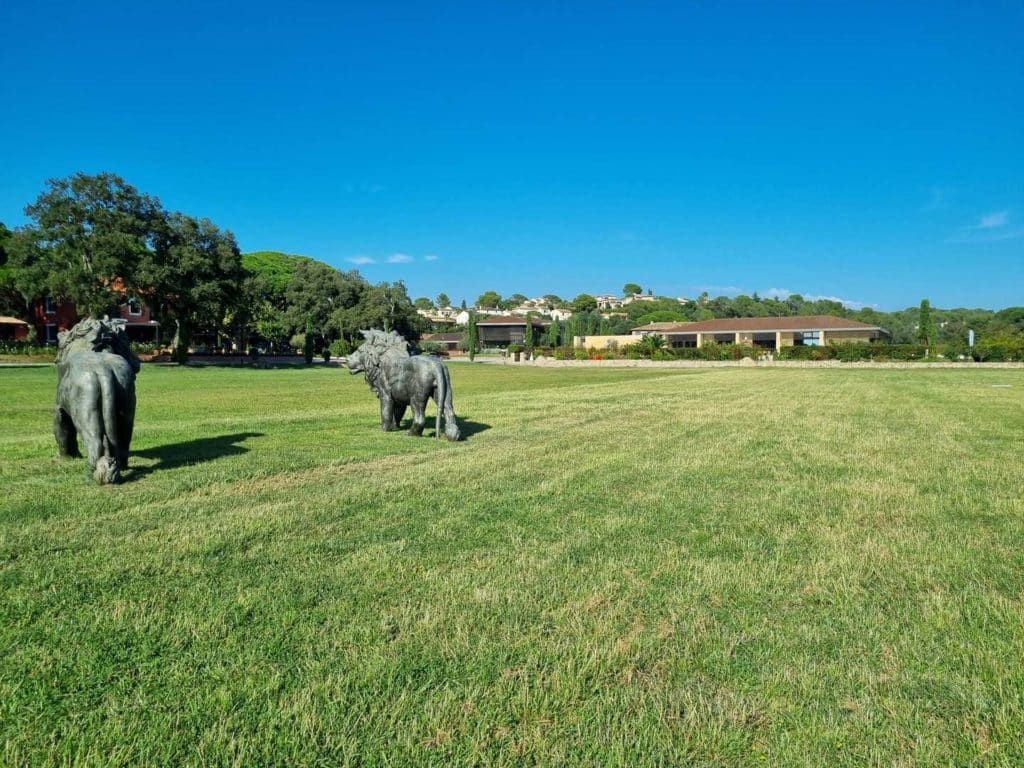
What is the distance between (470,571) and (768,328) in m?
75.4

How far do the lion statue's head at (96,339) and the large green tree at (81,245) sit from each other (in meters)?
34.3

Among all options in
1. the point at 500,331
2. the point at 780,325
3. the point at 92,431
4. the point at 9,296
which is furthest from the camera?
the point at 500,331

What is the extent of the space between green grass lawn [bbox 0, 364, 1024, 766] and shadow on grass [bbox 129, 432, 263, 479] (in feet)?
1.92

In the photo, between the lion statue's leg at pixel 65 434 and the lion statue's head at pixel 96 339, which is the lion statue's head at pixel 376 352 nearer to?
the lion statue's head at pixel 96 339

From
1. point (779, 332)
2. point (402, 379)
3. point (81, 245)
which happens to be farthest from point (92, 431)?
point (779, 332)

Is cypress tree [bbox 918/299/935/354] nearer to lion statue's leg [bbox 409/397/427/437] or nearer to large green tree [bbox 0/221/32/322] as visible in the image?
lion statue's leg [bbox 409/397/427/437]

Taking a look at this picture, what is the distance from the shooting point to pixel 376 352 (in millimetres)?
10633

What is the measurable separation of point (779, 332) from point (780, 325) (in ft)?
4.32

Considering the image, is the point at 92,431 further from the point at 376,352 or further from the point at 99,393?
the point at 376,352

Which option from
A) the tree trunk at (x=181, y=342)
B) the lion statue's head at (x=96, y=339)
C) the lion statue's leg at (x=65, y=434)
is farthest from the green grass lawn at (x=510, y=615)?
the tree trunk at (x=181, y=342)

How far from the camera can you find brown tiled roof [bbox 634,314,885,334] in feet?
230

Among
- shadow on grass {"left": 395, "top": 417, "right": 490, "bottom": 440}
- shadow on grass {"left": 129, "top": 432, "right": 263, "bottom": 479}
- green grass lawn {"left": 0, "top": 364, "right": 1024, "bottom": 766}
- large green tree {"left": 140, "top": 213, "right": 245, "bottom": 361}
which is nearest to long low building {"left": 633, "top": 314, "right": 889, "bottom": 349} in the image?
large green tree {"left": 140, "top": 213, "right": 245, "bottom": 361}

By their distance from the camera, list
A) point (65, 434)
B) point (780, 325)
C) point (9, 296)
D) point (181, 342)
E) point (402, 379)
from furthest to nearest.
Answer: point (780, 325)
point (9, 296)
point (181, 342)
point (402, 379)
point (65, 434)

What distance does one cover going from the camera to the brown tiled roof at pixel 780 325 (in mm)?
70125
